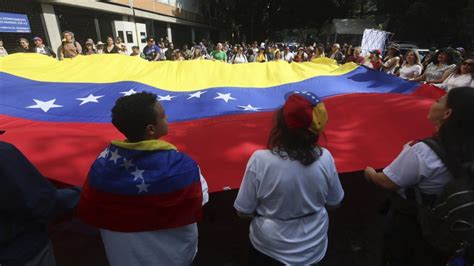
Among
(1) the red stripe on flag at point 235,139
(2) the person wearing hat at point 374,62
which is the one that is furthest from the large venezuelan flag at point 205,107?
(2) the person wearing hat at point 374,62

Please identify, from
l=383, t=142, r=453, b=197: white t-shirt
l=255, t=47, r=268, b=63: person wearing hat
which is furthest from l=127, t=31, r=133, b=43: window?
l=383, t=142, r=453, b=197: white t-shirt

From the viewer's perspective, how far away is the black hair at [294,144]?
127cm

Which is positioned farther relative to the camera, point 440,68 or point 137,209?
point 440,68

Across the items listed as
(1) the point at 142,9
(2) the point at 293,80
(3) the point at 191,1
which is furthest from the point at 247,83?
(3) the point at 191,1

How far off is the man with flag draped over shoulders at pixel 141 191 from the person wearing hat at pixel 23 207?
145mm

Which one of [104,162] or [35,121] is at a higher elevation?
[104,162]

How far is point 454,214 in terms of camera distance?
4.27ft

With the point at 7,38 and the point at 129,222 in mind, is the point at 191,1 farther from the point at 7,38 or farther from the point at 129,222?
the point at 129,222

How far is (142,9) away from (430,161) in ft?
59.3

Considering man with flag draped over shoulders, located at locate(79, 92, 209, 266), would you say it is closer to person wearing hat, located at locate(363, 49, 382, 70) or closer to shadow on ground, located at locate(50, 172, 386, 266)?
shadow on ground, located at locate(50, 172, 386, 266)

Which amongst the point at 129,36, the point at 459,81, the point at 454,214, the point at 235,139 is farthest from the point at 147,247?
the point at 129,36

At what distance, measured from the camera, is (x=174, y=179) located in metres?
1.29

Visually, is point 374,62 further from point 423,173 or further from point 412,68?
point 423,173

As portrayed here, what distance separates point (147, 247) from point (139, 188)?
0.29 metres
